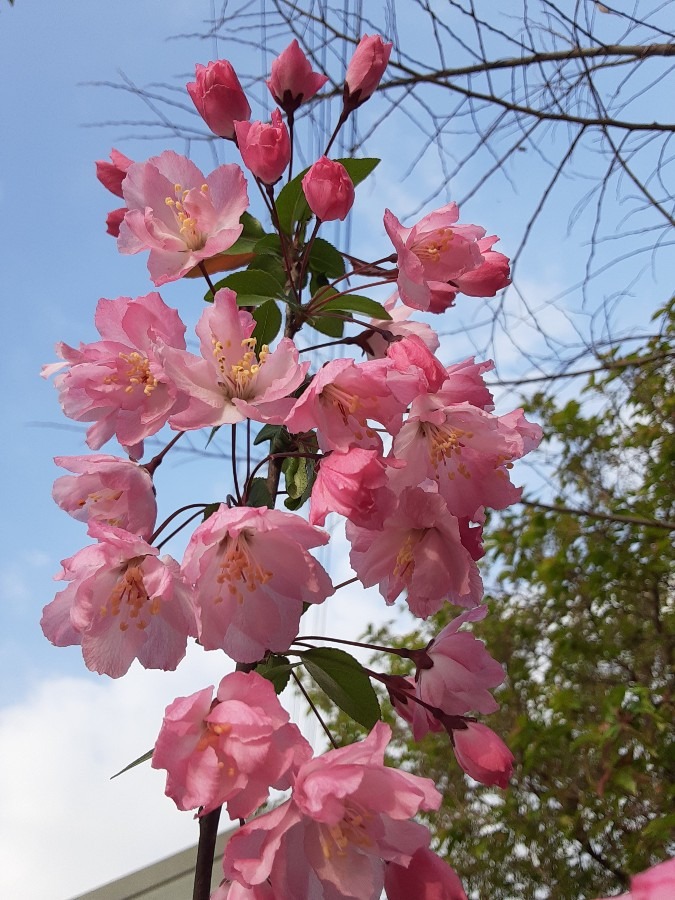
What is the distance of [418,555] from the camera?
2.81ft

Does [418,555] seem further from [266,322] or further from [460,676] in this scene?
[266,322]

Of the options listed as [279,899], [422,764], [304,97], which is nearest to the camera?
[279,899]

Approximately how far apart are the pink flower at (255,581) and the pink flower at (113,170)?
530 mm

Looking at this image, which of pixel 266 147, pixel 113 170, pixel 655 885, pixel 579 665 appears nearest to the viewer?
pixel 655 885

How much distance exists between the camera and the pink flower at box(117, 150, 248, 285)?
2.98ft

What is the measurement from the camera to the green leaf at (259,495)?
35.5 inches

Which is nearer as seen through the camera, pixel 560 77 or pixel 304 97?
pixel 304 97

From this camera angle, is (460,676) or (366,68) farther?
(366,68)

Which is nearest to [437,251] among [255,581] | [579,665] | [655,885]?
[255,581]

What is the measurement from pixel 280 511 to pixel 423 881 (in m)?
0.36

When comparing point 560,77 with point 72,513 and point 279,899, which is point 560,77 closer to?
point 72,513

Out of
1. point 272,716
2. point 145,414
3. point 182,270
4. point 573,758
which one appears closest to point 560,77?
point 182,270

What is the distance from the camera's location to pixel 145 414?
837mm

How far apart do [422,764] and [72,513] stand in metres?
2.98
